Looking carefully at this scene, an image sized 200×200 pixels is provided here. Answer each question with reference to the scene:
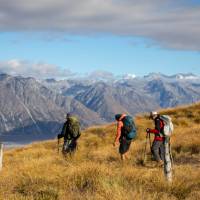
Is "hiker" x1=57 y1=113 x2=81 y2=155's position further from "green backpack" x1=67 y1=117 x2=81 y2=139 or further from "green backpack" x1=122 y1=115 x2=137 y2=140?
"green backpack" x1=122 y1=115 x2=137 y2=140

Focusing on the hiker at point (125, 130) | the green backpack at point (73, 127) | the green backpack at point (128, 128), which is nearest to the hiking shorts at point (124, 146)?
the hiker at point (125, 130)

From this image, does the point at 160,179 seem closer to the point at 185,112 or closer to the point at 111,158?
the point at 111,158

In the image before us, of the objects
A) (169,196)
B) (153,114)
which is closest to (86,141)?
(153,114)

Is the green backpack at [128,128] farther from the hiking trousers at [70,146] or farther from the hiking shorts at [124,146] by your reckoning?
the hiking trousers at [70,146]

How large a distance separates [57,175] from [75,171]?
1.66ft

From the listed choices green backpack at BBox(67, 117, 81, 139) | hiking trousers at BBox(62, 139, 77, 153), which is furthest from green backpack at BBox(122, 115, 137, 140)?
hiking trousers at BBox(62, 139, 77, 153)

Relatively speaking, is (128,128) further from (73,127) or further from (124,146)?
(73,127)

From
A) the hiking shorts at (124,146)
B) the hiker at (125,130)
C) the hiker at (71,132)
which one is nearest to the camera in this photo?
the hiker at (125,130)

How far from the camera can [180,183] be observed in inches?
400

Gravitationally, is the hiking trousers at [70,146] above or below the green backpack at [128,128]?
below

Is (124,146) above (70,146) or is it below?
above

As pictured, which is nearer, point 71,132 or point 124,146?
point 124,146

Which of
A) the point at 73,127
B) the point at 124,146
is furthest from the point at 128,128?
the point at 73,127

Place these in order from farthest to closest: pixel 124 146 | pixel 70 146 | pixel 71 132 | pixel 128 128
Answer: pixel 70 146
pixel 71 132
pixel 124 146
pixel 128 128
